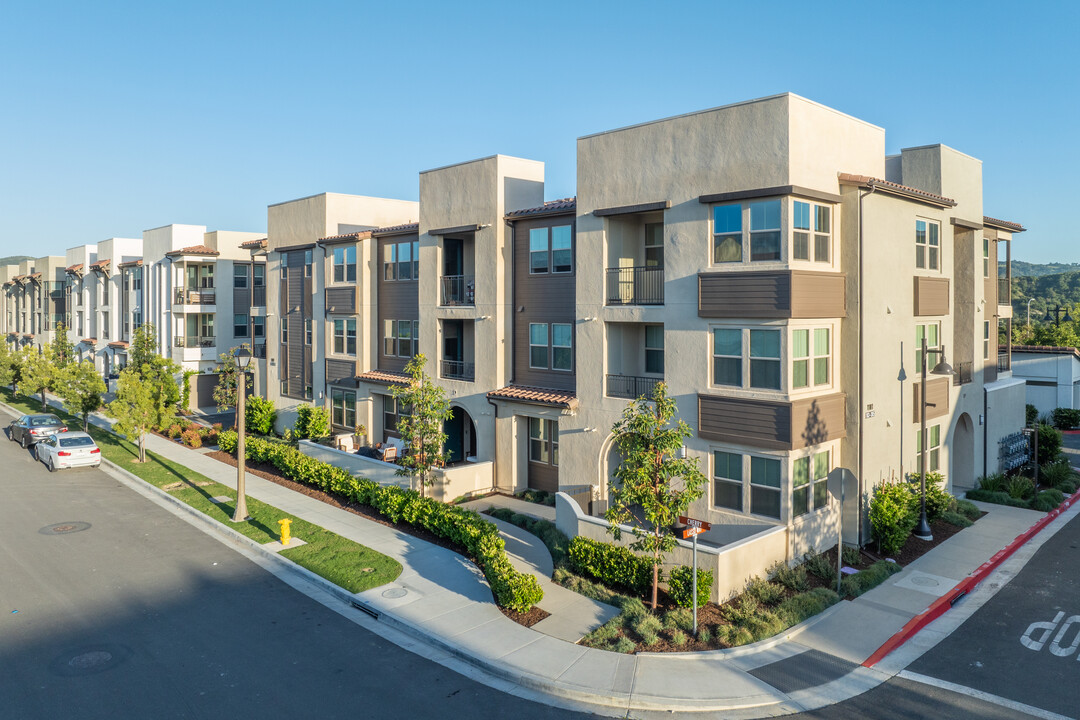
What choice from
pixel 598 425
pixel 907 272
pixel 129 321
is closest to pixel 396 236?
pixel 598 425

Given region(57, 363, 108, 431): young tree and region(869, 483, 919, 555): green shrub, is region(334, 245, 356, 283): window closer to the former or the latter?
region(57, 363, 108, 431): young tree

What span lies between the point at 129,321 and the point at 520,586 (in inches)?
1838

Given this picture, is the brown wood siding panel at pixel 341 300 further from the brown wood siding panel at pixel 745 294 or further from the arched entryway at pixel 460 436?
the brown wood siding panel at pixel 745 294

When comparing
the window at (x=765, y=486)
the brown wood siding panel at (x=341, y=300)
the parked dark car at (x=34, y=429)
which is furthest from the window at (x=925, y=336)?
the parked dark car at (x=34, y=429)

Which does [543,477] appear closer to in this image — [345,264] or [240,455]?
[240,455]

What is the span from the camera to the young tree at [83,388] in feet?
116

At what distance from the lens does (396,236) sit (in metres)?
29.8

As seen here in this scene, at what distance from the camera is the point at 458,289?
27328mm

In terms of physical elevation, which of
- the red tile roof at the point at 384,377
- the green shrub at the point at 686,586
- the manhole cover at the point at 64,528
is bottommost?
the manhole cover at the point at 64,528

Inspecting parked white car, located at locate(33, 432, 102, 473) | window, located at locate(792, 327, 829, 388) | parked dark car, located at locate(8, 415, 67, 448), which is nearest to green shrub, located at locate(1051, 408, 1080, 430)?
window, located at locate(792, 327, 829, 388)

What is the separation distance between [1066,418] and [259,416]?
41780mm

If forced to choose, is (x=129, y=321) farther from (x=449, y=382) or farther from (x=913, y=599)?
(x=913, y=599)

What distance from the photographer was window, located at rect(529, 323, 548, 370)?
24.4 meters

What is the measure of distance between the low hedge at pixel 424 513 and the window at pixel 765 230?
29.4ft
